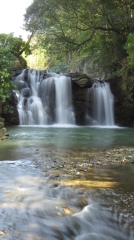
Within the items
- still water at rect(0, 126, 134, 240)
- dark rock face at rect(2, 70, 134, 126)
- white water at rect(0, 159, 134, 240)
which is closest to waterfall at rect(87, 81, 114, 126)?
dark rock face at rect(2, 70, 134, 126)

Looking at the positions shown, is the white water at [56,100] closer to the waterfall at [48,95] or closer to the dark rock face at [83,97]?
the waterfall at [48,95]

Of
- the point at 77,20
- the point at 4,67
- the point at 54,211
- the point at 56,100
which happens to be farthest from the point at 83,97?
the point at 54,211

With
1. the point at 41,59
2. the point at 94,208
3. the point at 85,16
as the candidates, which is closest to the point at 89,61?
the point at 85,16

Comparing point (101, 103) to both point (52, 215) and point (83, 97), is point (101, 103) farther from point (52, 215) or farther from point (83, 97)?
point (52, 215)

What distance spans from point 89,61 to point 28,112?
9.91 meters

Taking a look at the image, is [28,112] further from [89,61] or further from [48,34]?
[89,61]

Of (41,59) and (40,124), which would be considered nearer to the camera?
(40,124)

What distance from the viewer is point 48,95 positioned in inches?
806

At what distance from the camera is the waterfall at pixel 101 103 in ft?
66.0

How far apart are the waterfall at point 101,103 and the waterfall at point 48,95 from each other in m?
1.87

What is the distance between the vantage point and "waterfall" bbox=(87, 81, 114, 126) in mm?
20125

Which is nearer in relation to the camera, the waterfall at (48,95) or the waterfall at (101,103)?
the waterfall at (48,95)

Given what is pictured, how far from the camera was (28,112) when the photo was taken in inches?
758

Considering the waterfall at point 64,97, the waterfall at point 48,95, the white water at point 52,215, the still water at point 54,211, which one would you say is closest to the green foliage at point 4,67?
the waterfall at point 48,95
